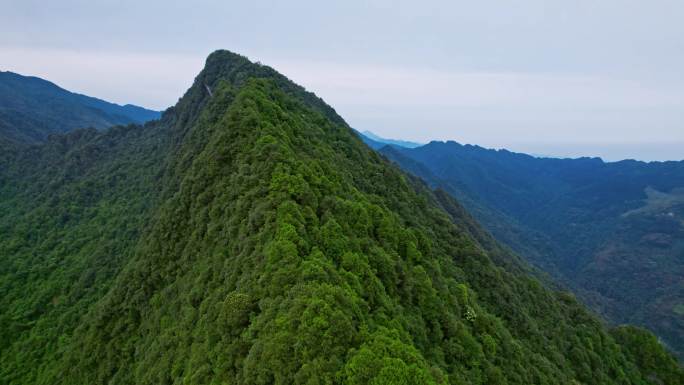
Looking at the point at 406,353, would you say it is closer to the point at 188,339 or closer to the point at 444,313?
the point at 444,313

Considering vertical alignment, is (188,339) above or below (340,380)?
below

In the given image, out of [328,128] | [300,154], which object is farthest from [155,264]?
[328,128]

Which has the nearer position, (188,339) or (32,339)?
(188,339)

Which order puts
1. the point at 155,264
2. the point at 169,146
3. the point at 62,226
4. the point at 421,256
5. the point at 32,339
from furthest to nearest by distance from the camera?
the point at 169,146
the point at 62,226
the point at 32,339
the point at 155,264
the point at 421,256

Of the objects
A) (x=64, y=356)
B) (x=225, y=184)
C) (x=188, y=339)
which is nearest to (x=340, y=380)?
(x=188, y=339)

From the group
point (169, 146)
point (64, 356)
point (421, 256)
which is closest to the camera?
point (421, 256)

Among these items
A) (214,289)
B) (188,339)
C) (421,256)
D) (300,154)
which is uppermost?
(300,154)
